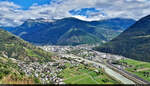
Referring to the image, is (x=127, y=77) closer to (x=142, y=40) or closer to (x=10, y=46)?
(x=142, y=40)

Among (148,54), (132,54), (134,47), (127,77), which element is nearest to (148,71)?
(127,77)

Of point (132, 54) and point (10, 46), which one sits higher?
point (10, 46)

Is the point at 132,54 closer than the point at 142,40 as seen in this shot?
Yes

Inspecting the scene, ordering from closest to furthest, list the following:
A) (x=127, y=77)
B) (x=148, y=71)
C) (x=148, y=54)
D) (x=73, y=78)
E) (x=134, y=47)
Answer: (x=73, y=78) < (x=127, y=77) < (x=148, y=71) < (x=148, y=54) < (x=134, y=47)

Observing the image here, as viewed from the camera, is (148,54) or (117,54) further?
(117,54)

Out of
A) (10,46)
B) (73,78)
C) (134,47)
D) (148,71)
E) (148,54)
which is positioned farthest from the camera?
(134,47)

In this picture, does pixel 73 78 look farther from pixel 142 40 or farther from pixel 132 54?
pixel 142 40

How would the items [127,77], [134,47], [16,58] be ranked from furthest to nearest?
[134,47] < [16,58] < [127,77]

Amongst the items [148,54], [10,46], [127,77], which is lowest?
[127,77]

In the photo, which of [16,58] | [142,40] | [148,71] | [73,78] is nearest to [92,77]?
[73,78]
